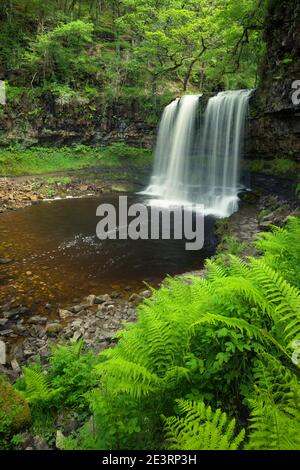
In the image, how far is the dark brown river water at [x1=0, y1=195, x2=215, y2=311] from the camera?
8906 millimetres

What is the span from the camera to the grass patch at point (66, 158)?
21.1 metres

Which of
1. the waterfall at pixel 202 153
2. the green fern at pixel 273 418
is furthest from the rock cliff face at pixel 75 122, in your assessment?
the green fern at pixel 273 418

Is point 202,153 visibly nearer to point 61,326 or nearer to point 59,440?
point 61,326

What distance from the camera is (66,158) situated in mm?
23203

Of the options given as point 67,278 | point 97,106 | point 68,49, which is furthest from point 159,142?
point 67,278

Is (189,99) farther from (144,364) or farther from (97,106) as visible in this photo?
(144,364)

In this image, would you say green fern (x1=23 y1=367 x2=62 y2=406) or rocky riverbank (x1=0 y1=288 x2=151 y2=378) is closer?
green fern (x1=23 y1=367 x2=62 y2=406)

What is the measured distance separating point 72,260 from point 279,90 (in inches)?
419

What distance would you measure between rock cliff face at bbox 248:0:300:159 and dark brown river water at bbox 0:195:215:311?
4762 mm

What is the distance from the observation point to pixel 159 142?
2333 centimetres

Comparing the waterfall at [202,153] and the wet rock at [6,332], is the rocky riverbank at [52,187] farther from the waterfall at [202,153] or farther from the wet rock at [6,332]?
the wet rock at [6,332]

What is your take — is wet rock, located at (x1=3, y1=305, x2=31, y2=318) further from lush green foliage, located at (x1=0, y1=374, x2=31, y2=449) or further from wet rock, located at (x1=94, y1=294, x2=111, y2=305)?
lush green foliage, located at (x1=0, y1=374, x2=31, y2=449)

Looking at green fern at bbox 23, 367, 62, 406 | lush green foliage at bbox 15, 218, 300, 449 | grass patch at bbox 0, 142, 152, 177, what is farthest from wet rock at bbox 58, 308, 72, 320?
grass patch at bbox 0, 142, 152, 177

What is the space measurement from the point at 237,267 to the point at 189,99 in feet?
62.8
